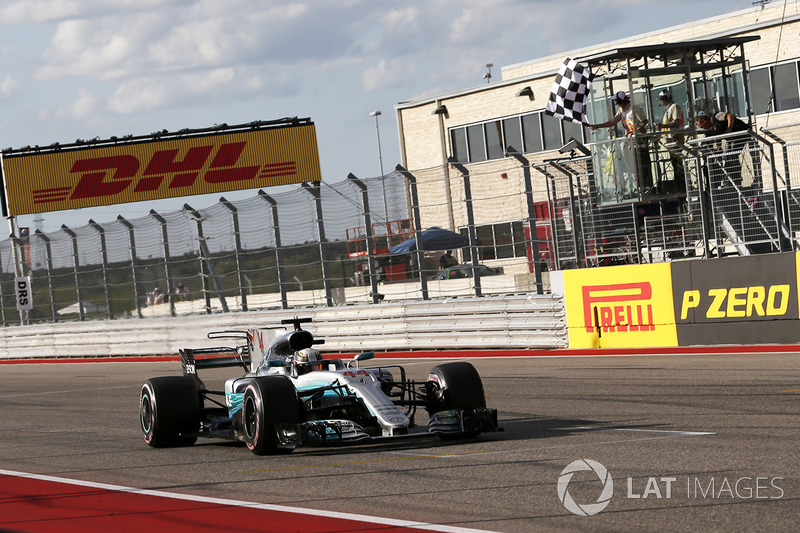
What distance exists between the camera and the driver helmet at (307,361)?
30.6 feet

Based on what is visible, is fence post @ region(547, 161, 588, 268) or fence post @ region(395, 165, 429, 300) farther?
fence post @ region(395, 165, 429, 300)

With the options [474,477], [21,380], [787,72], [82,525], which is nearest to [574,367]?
[474,477]

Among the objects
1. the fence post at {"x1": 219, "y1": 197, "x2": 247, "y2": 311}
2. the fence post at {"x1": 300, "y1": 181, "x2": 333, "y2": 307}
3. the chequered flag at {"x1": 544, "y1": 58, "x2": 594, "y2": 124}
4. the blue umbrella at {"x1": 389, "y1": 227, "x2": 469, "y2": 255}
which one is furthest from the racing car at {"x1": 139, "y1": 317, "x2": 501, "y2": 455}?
the fence post at {"x1": 219, "y1": 197, "x2": 247, "y2": 311}

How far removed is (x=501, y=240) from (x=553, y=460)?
10.5 meters

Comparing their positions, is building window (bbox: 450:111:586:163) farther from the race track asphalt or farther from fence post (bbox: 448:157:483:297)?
the race track asphalt

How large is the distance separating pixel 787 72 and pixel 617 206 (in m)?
15.2

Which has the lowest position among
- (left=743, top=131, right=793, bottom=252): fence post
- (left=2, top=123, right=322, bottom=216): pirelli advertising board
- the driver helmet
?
the driver helmet

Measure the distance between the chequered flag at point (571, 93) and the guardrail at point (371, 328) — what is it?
3.27 metres

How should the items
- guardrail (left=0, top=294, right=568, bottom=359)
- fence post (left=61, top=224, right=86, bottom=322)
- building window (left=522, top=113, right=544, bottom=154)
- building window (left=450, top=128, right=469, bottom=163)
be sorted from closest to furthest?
guardrail (left=0, top=294, right=568, bottom=359), fence post (left=61, top=224, right=86, bottom=322), building window (left=522, top=113, right=544, bottom=154), building window (left=450, top=128, right=469, bottom=163)

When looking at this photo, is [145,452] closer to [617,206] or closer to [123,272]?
[617,206]

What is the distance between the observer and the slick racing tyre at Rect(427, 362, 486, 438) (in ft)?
29.8

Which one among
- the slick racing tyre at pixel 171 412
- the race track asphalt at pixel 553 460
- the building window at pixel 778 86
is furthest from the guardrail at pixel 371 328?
the building window at pixel 778 86

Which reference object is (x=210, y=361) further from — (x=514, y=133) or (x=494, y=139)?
(x=494, y=139)

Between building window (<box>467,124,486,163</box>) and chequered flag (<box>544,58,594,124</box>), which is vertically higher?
building window (<box>467,124,486,163</box>)
